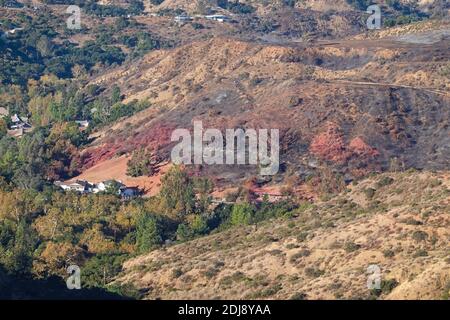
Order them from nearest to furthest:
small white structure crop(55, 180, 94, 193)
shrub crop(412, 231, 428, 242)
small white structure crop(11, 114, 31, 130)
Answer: shrub crop(412, 231, 428, 242) < small white structure crop(55, 180, 94, 193) < small white structure crop(11, 114, 31, 130)

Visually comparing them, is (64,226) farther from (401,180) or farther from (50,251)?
(401,180)

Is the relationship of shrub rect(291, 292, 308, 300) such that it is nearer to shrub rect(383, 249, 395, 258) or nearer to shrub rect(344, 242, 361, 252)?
shrub rect(383, 249, 395, 258)

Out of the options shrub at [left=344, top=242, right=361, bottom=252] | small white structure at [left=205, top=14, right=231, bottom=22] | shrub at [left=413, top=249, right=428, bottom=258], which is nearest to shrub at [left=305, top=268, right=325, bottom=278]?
shrub at [left=344, top=242, right=361, bottom=252]

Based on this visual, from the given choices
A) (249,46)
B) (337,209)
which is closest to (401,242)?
(337,209)

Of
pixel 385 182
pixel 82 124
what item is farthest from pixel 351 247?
pixel 82 124

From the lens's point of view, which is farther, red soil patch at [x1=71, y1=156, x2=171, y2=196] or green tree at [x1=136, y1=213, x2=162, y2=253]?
red soil patch at [x1=71, y1=156, x2=171, y2=196]

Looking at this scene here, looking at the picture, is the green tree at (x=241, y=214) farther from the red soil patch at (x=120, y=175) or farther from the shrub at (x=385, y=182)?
the red soil patch at (x=120, y=175)

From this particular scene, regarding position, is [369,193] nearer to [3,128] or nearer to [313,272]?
[313,272]

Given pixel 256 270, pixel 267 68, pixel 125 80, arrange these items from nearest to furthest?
pixel 256 270 → pixel 267 68 → pixel 125 80
